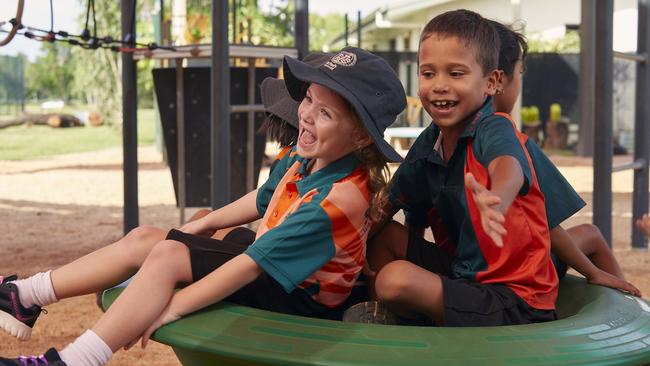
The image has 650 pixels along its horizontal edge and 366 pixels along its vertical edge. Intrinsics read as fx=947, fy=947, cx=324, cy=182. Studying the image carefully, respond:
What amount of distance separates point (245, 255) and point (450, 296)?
0.49 m

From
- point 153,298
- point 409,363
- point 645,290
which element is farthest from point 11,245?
point 409,363

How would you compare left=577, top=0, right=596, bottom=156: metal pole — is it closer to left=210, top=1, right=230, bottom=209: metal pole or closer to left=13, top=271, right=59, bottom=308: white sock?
left=210, top=1, right=230, bottom=209: metal pole

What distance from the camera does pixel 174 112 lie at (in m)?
5.74

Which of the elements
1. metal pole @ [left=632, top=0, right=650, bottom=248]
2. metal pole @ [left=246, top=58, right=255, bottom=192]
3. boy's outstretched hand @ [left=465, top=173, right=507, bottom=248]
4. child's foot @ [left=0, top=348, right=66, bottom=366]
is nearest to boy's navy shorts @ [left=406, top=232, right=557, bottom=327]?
boy's outstretched hand @ [left=465, top=173, right=507, bottom=248]

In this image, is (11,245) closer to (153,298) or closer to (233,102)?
(233,102)

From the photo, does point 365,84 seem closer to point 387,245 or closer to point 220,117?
point 387,245

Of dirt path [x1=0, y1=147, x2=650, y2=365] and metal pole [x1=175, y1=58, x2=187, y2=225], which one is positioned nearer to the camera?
dirt path [x1=0, y1=147, x2=650, y2=365]

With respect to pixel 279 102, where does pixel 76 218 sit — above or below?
below

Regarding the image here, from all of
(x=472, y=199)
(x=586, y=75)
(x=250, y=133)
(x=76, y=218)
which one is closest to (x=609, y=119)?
(x=250, y=133)

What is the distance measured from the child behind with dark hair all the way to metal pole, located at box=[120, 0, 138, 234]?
2.71m

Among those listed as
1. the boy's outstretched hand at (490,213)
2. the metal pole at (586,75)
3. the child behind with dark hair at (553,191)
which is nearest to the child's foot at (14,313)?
the boy's outstretched hand at (490,213)

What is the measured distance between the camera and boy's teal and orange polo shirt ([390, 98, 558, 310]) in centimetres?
223

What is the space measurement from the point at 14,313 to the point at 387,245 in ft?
3.13

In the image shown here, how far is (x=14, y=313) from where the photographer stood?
87.5 inches
